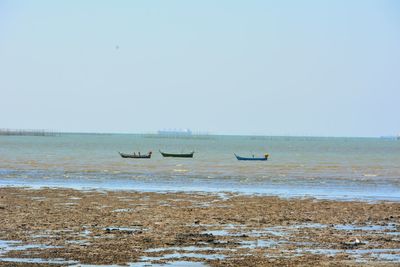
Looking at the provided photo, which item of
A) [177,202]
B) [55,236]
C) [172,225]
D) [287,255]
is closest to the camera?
[287,255]

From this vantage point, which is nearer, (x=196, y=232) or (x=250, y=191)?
(x=196, y=232)

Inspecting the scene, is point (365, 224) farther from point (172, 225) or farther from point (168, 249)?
point (168, 249)

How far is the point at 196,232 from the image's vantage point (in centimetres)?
2309

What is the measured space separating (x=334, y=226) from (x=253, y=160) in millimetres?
81275

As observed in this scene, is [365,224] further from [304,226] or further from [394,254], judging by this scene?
[394,254]

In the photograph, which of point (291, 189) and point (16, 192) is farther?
point (291, 189)

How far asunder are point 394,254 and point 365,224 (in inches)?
263

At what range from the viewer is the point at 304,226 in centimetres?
2525

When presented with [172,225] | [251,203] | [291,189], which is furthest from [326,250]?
[291,189]

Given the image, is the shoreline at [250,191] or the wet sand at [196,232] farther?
the shoreline at [250,191]

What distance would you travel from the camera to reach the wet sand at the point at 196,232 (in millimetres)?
18578

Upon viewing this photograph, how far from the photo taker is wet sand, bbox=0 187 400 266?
61.0ft

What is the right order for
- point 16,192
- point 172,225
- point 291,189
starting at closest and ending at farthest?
point 172,225 < point 16,192 < point 291,189

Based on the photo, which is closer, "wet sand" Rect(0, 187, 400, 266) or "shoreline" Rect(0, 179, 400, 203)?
"wet sand" Rect(0, 187, 400, 266)
